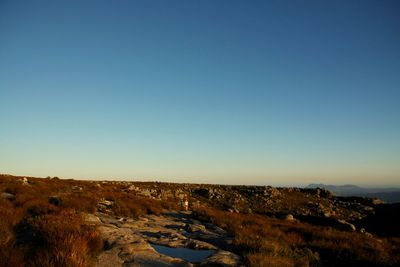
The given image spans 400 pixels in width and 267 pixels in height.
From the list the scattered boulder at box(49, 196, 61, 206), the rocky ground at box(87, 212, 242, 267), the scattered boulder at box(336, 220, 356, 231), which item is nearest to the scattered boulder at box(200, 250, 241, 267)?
the rocky ground at box(87, 212, 242, 267)

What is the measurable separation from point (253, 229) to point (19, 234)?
910cm

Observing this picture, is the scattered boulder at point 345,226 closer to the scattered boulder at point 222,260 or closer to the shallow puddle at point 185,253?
the shallow puddle at point 185,253

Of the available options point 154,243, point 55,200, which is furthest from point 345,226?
point 55,200

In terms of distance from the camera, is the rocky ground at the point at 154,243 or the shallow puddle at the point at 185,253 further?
the shallow puddle at the point at 185,253

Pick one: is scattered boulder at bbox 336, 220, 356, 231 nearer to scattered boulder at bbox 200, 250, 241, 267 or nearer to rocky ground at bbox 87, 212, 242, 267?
rocky ground at bbox 87, 212, 242, 267

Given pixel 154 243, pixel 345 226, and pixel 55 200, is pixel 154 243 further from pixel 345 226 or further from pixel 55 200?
pixel 345 226

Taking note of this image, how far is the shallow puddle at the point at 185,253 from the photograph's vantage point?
925cm

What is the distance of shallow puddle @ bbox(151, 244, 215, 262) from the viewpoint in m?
9.25

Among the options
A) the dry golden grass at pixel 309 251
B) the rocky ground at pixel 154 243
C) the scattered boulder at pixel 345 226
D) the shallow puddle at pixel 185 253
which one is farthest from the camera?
the scattered boulder at pixel 345 226

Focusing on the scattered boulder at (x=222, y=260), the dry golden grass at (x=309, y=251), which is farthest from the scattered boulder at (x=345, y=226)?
the scattered boulder at (x=222, y=260)

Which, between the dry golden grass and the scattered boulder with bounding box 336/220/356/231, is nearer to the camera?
the dry golden grass

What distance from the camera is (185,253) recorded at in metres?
9.79

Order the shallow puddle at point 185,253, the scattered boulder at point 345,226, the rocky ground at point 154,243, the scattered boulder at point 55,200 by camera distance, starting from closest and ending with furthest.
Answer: the rocky ground at point 154,243, the shallow puddle at point 185,253, the scattered boulder at point 55,200, the scattered boulder at point 345,226

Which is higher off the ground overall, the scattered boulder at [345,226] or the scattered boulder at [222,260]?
the scattered boulder at [222,260]
